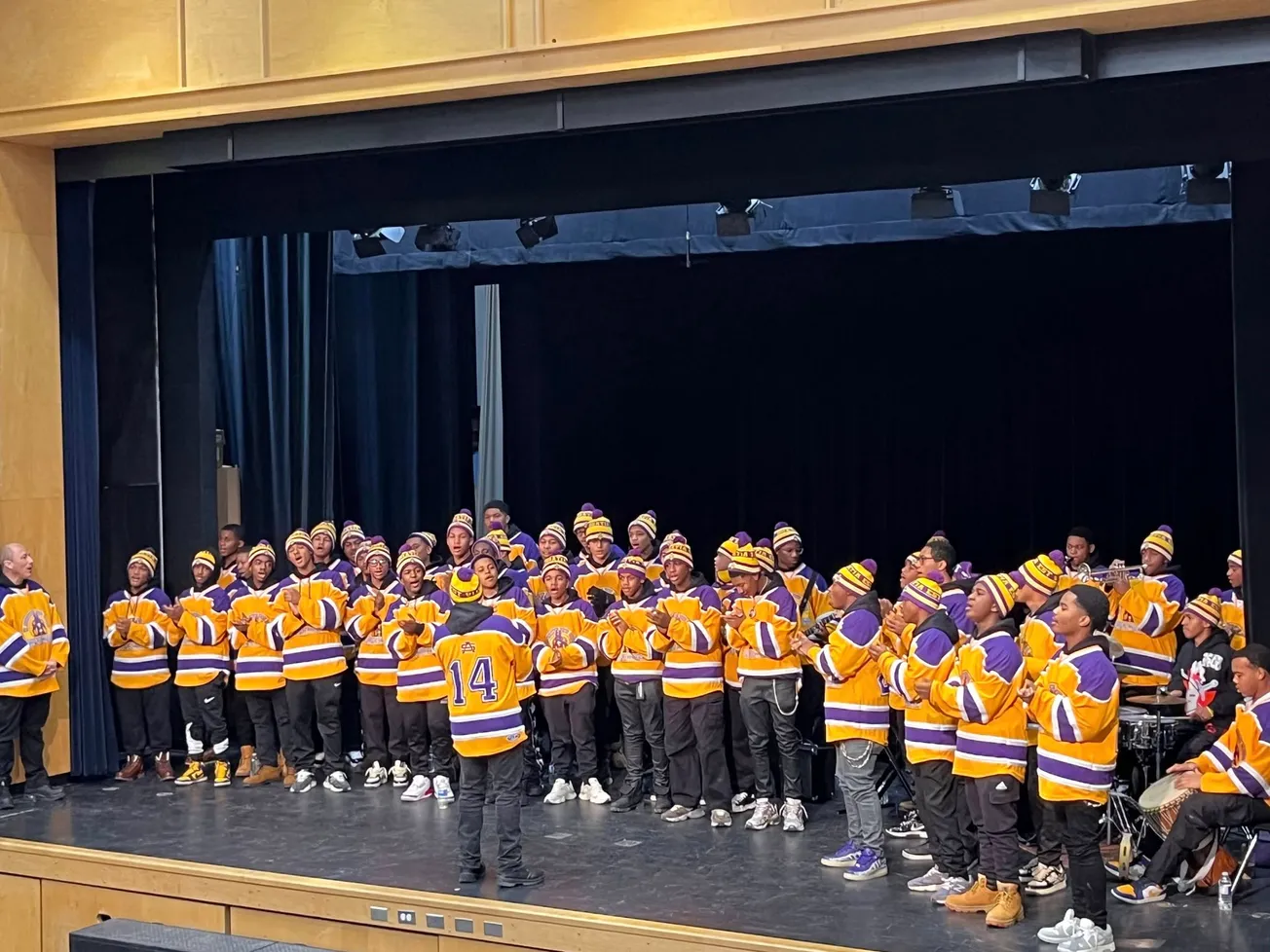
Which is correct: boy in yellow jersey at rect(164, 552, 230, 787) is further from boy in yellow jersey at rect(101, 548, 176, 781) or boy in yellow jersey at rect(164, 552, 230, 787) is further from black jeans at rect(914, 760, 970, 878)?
black jeans at rect(914, 760, 970, 878)

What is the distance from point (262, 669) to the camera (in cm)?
1066

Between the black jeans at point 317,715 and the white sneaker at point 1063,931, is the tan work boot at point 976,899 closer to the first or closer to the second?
the white sneaker at point 1063,931

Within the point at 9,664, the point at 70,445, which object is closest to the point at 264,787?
the point at 9,664

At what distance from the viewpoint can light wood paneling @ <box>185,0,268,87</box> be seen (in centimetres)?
960

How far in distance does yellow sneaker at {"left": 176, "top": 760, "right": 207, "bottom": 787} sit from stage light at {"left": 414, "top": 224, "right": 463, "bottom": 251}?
4816 millimetres

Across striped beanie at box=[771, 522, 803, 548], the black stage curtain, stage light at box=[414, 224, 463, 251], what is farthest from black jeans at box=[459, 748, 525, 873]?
stage light at box=[414, 224, 463, 251]

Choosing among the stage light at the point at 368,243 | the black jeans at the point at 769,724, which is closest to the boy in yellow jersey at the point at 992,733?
the black jeans at the point at 769,724

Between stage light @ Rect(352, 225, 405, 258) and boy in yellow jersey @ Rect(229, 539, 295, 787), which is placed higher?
stage light @ Rect(352, 225, 405, 258)

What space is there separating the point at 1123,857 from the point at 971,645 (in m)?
1.49

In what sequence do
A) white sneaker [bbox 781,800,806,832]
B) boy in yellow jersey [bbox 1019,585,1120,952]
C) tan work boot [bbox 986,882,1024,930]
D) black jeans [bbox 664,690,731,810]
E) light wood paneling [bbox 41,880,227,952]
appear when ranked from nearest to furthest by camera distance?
boy in yellow jersey [bbox 1019,585,1120,952]
tan work boot [bbox 986,882,1024,930]
light wood paneling [bbox 41,880,227,952]
white sneaker [bbox 781,800,806,832]
black jeans [bbox 664,690,731,810]

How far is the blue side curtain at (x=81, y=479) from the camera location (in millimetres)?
11203

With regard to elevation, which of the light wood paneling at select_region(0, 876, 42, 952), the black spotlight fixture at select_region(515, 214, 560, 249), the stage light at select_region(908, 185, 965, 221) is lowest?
the light wood paneling at select_region(0, 876, 42, 952)

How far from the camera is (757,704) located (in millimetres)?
9484

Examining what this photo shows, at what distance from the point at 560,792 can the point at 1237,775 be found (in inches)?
164
